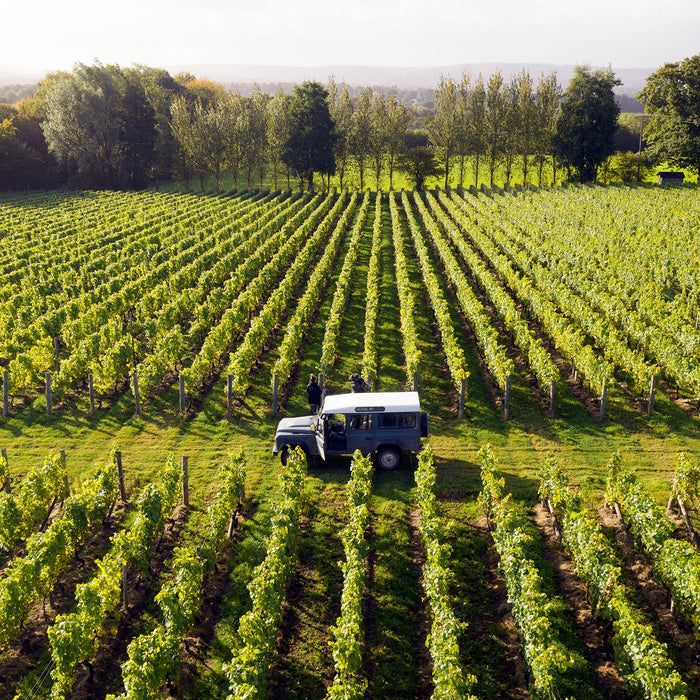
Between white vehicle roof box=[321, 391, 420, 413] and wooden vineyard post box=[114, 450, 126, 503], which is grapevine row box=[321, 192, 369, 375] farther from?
wooden vineyard post box=[114, 450, 126, 503]

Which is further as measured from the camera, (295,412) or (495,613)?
(295,412)

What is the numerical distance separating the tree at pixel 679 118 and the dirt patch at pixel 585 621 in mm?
65960

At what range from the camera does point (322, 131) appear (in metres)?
75.0

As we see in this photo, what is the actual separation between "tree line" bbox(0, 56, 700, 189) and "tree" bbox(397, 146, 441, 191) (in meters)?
0.19

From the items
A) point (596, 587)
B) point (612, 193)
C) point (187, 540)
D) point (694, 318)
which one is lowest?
point (187, 540)

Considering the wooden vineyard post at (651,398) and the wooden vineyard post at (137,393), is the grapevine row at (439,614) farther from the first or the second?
the wooden vineyard post at (137,393)

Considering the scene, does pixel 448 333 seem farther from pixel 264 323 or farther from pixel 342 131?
pixel 342 131

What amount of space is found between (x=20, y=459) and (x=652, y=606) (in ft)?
55.1

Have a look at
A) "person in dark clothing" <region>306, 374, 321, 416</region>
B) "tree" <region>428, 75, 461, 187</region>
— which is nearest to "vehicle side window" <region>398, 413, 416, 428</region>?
"person in dark clothing" <region>306, 374, 321, 416</region>

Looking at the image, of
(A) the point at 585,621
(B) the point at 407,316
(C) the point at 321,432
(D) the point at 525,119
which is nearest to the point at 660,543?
(A) the point at 585,621

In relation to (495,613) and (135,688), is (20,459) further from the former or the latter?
(495,613)

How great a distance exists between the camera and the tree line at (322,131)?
70750 mm

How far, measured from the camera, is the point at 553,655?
8617 millimetres

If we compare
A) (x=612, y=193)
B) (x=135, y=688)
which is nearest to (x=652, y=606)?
(x=135, y=688)
